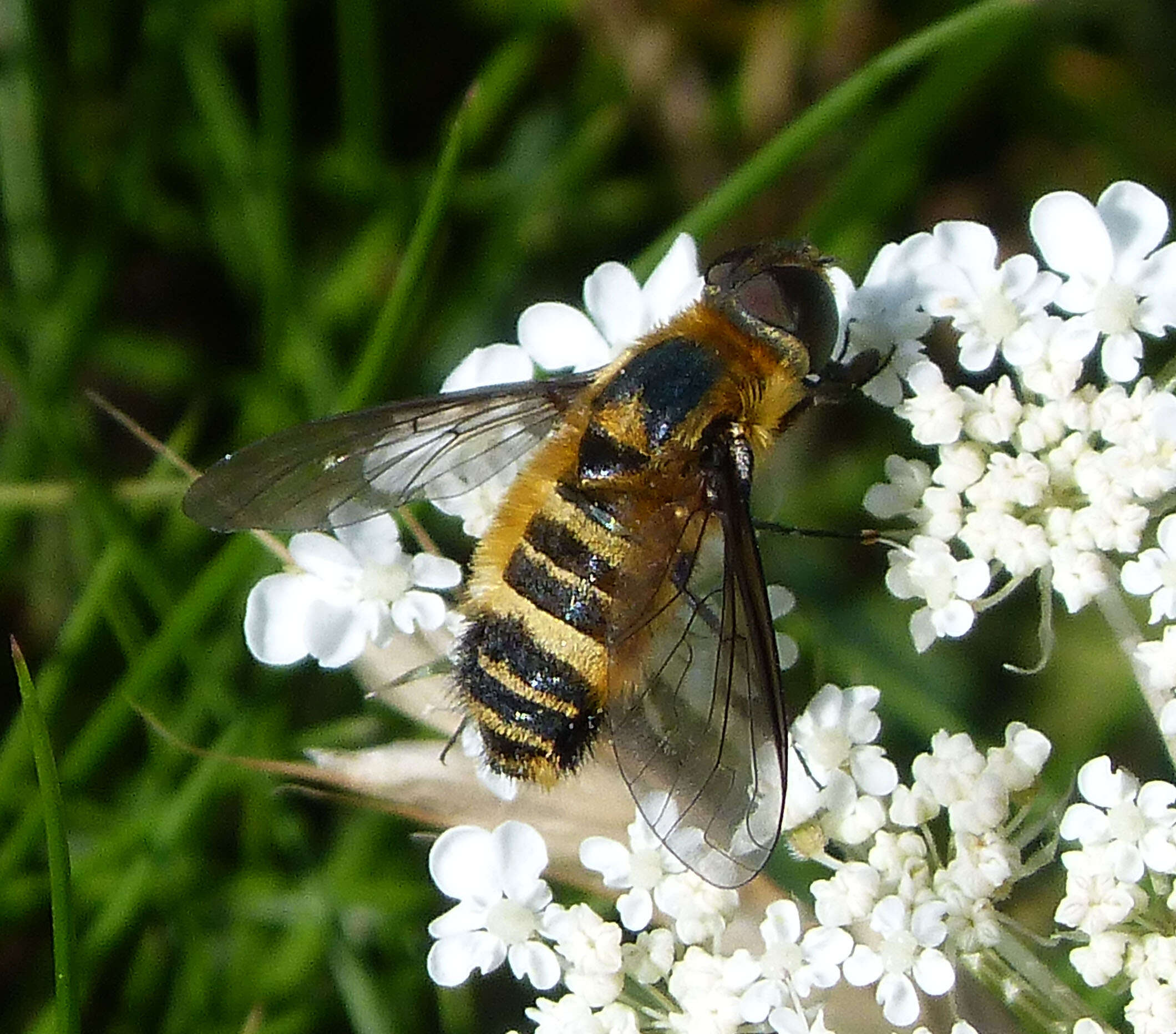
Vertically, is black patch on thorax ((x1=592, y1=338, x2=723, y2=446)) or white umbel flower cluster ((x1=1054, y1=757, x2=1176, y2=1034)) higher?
black patch on thorax ((x1=592, y1=338, x2=723, y2=446))

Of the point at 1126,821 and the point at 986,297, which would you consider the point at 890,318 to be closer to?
the point at 986,297

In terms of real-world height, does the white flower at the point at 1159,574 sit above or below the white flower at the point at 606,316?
below

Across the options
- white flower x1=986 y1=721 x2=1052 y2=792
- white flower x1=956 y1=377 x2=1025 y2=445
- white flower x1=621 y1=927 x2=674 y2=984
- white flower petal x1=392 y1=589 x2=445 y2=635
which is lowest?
white flower x1=621 y1=927 x2=674 y2=984

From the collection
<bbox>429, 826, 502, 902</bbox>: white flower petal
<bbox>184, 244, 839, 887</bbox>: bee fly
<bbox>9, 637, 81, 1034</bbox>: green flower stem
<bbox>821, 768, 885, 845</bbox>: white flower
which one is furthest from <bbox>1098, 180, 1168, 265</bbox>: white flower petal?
<bbox>9, 637, 81, 1034</bbox>: green flower stem

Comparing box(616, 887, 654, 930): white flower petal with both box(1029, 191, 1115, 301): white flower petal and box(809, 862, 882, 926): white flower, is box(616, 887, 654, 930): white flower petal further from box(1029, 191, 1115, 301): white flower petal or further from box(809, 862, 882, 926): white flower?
box(1029, 191, 1115, 301): white flower petal

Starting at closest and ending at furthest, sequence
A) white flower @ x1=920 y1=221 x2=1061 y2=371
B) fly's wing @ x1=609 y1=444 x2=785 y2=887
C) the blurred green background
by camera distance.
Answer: fly's wing @ x1=609 y1=444 x2=785 y2=887, white flower @ x1=920 y1=221 x2=1061 y2=371, the blurred green background

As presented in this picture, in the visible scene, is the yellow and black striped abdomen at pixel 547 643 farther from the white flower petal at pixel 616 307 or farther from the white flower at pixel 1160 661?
the white flower at pixel 1160 661

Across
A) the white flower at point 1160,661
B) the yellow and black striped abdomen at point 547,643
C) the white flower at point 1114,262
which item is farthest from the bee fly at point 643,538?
the white flower at point 1160,661
